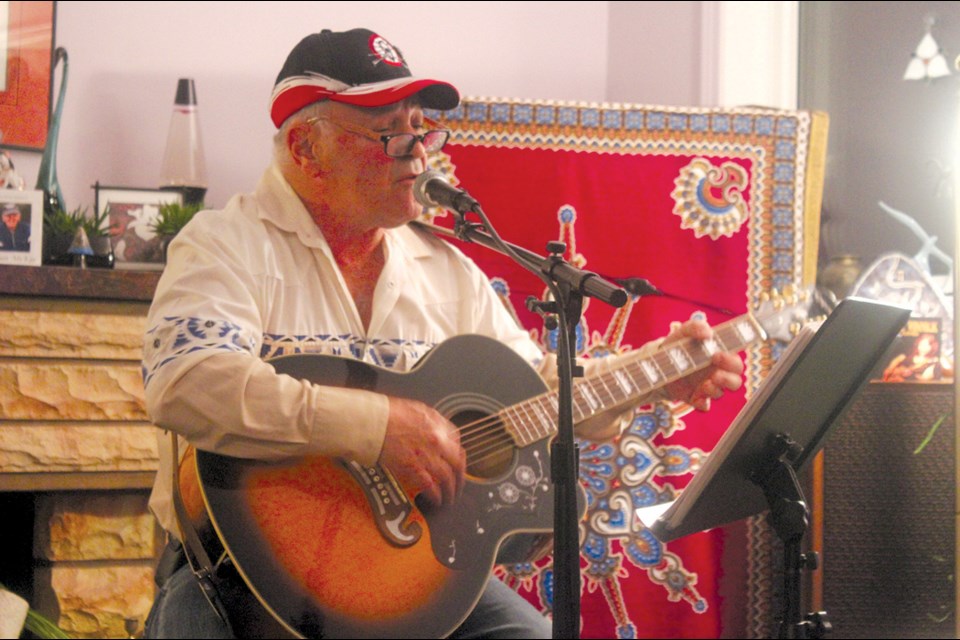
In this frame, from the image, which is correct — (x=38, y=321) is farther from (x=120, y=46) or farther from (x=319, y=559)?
(x=319, y=559)

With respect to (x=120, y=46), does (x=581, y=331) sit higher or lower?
lower

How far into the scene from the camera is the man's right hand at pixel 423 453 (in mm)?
1733

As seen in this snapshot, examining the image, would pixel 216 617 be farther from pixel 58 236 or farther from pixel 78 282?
pixel 58 236

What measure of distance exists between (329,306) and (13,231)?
0.86m

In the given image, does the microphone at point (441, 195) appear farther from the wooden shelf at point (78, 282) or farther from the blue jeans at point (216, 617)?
the wooden shelf at point (78, 282)

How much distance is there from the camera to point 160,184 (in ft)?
8.64

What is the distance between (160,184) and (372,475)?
123 centimetres

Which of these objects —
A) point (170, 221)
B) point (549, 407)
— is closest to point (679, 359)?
point (549, 407)

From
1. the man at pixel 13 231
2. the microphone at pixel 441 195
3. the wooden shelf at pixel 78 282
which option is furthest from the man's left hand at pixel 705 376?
the man at pixel 13 231

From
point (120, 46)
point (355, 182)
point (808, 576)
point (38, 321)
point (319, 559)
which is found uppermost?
point (120, 46)

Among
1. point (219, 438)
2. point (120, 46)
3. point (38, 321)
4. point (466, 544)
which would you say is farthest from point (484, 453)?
point (120, 46)

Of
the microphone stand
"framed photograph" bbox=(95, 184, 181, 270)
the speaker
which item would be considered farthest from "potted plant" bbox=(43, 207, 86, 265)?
the speaker

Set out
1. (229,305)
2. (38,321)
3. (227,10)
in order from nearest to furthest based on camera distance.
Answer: (229,305), (38,321), (227,10)

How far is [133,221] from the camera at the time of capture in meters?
2.54
